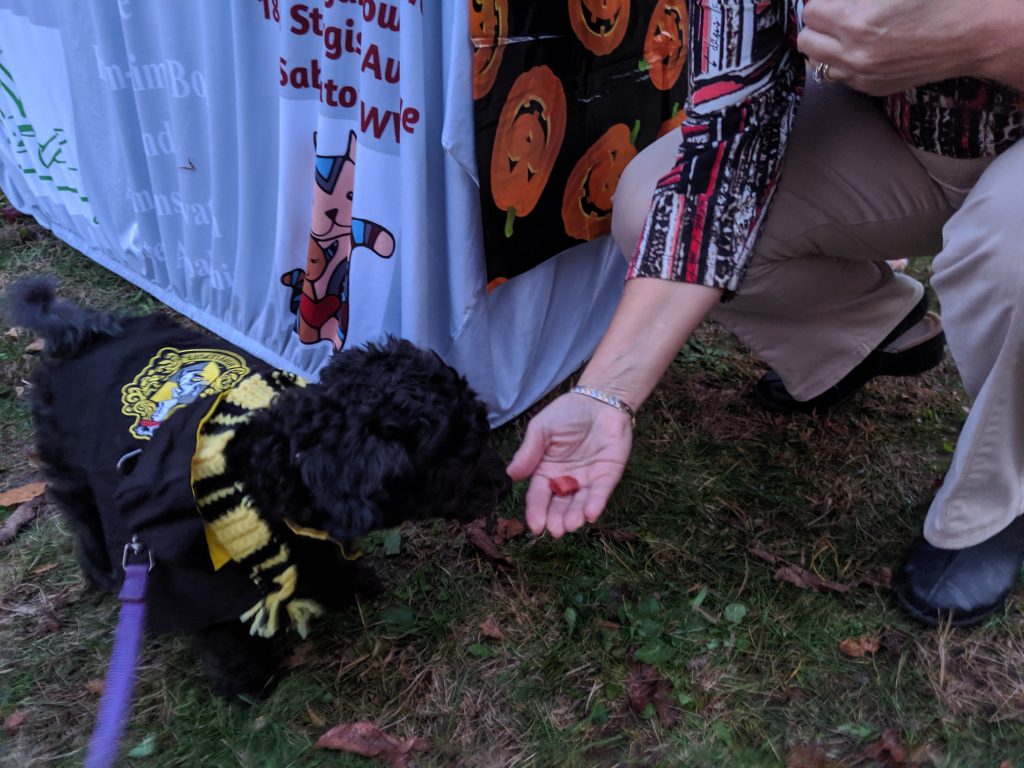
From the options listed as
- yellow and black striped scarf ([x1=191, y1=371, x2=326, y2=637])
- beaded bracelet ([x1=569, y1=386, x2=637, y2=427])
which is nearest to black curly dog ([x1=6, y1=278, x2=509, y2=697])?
yellow and black striped scarf ([x1=191, y1=371, x2=326, y2=637])

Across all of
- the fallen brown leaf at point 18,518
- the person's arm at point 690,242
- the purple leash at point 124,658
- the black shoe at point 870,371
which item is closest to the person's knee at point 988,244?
the person's arm at point 690,242

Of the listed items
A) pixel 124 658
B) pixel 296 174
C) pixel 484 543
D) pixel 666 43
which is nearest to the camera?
pixel 124 658

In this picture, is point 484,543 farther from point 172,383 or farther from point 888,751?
point 888,751

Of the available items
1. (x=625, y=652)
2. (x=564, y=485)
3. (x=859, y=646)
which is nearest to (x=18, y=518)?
(x=564, y=485)

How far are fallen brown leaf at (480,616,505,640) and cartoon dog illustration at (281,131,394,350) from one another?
3.28ft

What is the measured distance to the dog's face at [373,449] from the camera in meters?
1.48

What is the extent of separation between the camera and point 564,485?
161 cm

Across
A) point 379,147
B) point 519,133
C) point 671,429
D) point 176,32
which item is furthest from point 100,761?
point 176,32

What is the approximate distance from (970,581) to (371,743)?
4.96 ft

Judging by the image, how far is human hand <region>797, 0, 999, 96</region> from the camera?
4.37 feet

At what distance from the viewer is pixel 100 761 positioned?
123cm

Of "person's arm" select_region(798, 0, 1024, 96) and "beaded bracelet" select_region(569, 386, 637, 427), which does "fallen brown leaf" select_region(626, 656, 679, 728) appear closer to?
"beaded bracelet" select_region(569, 386, 637, 427)

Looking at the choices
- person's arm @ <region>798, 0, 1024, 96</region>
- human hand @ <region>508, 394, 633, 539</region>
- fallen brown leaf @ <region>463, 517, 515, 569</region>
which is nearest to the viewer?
person's arm @ <region>798, 0, 1024, 96</region>

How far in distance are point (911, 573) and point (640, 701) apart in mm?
808
